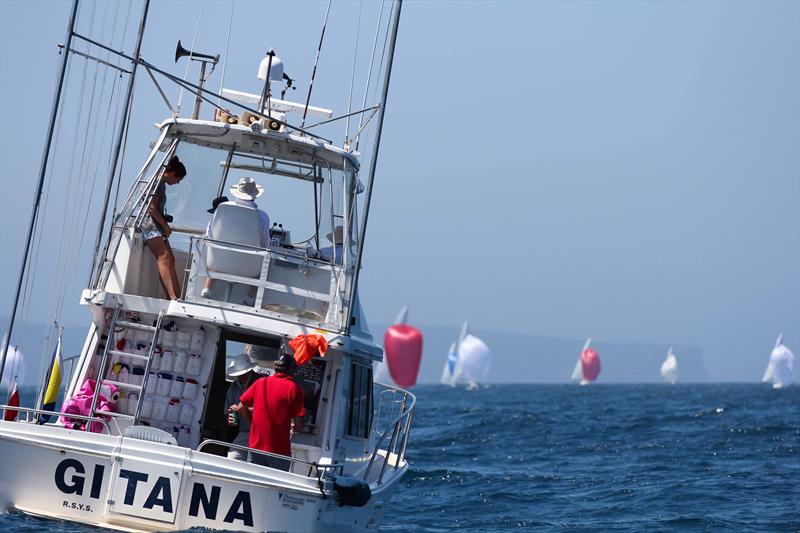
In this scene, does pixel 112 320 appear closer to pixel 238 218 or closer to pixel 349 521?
pixel 238 218

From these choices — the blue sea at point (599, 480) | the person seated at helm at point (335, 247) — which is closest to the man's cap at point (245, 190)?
the person seated at helm at point (335, 247)

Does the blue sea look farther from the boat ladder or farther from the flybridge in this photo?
the flybridge

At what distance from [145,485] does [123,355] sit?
5.64 feet

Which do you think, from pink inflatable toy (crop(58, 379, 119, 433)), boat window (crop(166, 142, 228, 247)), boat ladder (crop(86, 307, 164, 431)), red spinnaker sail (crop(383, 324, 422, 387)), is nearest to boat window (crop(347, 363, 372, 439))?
boat ladder (crop(86, 307, 164, 431))

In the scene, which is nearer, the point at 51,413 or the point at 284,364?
the point at 51,413

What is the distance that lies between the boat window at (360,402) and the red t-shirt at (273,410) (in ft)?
5.32

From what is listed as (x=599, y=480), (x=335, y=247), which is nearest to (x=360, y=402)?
(x=335, y=247)

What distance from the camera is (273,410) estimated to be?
32.6 feet

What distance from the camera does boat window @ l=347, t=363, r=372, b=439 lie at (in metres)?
→ 11.7

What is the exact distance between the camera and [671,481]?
20.8m

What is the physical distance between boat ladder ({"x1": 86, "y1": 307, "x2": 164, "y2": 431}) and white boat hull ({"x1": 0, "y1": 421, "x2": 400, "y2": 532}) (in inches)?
31.9

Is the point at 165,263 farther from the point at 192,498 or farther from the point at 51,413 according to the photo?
the point at 192,498

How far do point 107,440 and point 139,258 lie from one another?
2.60 m

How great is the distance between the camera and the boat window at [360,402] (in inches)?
461
